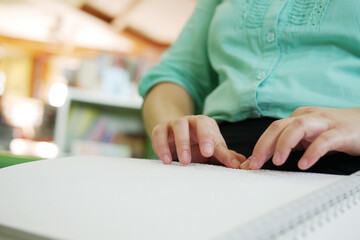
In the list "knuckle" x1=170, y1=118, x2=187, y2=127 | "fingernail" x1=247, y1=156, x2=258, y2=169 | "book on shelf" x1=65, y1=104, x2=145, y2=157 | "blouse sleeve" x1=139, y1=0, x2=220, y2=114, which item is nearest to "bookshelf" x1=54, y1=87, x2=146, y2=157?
"book on shelf" x1=65, y1=104, x2=145, y2=157

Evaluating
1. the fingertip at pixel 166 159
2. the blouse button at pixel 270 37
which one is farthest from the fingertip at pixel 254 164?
the blouse button at pixel 270 37

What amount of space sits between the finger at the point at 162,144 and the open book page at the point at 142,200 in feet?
0.25

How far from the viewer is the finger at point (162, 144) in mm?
400

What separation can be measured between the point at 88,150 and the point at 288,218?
64.7 inches

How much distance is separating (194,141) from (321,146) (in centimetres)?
18

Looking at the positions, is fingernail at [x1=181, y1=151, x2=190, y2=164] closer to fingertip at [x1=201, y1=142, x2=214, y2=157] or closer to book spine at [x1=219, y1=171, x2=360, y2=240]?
fingertip at [x1=201, y1=142, x2=214, y2=157]

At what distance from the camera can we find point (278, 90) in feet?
1.50

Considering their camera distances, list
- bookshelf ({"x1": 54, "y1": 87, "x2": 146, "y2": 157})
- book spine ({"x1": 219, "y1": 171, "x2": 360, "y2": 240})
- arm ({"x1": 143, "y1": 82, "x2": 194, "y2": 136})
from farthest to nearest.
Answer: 1. bookshelf ({"x1": 54, "y1": 87, "x2": 146, "y2": 157})
2. arm ({"x1": 143, "y1": 82, "x2": 194, "y2": 136})
3. book spine ({"x1": 219, "y1": 171, "x2": 360, "y2": 240})

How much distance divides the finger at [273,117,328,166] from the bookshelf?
1.51m

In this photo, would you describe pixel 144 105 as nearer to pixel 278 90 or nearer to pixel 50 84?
pixel 278 90

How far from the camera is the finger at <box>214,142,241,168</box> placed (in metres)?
0.37

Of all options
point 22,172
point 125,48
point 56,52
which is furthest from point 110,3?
point 22,172

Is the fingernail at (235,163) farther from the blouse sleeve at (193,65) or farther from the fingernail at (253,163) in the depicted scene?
the blouse sleeve at (193,65)

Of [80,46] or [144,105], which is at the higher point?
[80,46]
